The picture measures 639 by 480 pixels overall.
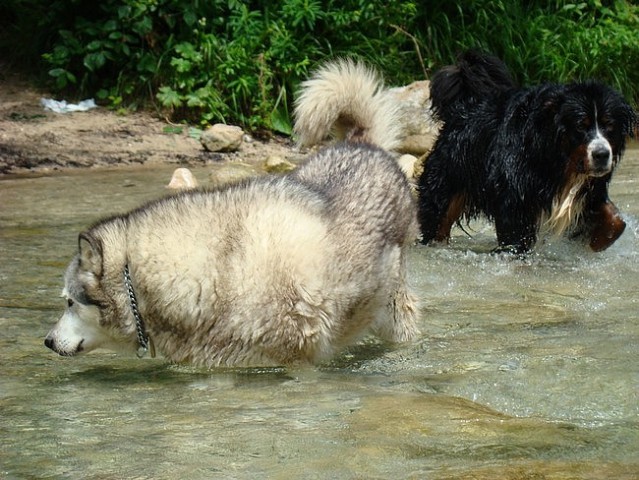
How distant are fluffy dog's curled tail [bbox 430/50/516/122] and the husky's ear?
373cm

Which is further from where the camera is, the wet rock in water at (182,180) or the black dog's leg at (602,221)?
the wet rock in water at (182,180)

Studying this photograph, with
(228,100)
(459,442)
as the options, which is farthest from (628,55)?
(459,442)

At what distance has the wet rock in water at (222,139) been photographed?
10.8 meters

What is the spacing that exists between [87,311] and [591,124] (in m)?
3.52

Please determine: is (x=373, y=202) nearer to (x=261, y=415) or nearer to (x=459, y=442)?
(x=261, y=415)

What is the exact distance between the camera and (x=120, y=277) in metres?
4.40

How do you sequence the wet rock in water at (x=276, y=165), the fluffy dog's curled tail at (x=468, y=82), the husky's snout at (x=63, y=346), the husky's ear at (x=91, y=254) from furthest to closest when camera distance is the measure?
the wet rock in water at (x=276, y=165) → the fluffy dog's curled tail at (x=468, y=82) → the husky's snout at (x=63, y=346) → the husky's ear at (x=91, y=254)

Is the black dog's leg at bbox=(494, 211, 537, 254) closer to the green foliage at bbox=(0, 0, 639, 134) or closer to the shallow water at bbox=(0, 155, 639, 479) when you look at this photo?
the shallow water at bbox=(0, 155, 639, 479)

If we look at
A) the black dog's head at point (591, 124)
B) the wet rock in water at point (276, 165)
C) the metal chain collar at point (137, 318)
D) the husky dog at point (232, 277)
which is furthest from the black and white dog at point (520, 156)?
the metal chain collar at point (137, 318)

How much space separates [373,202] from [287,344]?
833mm

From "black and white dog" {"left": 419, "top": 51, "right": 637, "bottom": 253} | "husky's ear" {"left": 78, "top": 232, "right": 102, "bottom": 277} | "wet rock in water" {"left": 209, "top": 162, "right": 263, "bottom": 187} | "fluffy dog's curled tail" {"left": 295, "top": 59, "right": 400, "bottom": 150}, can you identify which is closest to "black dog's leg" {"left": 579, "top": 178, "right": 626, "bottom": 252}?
"black and white dog" {"left": 419, "top": 51, "right": 637, "bottom": 253}

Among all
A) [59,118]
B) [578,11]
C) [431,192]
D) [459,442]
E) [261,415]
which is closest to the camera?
[459,442]

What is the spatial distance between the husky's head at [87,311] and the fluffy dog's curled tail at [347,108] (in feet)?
5.61

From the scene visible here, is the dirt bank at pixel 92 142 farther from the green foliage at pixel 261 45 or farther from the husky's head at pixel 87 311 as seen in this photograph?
the husky's head at pixel 87 311
